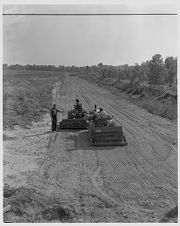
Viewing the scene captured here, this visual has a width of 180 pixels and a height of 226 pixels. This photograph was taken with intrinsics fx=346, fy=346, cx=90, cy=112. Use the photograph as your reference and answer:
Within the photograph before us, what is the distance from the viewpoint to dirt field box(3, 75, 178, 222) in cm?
867

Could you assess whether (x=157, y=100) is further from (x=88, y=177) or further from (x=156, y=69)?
(x=88, y=177)

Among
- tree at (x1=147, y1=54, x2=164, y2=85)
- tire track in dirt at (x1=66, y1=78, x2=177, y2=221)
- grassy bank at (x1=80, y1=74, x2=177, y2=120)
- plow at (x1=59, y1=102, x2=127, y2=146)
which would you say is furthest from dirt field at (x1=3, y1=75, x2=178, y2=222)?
tree at (x1=147, y1=54, x2=164, y2=85)

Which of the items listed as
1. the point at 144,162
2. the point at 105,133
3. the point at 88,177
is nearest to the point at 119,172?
the point at 88,177

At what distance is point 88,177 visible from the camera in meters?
11.2

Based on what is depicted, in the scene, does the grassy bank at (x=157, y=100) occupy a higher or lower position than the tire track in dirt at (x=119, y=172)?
higher

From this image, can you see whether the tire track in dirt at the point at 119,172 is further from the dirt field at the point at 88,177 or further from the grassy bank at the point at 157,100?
the grassy bank at the point at 157,100

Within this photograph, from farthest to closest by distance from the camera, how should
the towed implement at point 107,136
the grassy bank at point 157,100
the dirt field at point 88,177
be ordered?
the grassy bank at point 157,100
the towed implement at point 107,136
the dirt field at point 88,177

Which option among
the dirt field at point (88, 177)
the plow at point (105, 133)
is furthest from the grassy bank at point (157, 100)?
the plow at point (105, 133)

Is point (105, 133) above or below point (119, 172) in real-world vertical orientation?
above

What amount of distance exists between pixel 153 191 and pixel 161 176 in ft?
4.83

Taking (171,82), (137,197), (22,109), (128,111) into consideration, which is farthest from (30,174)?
(171,82)

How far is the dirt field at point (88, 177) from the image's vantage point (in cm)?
A: 867

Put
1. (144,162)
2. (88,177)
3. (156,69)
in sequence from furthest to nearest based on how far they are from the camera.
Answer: (156,69), (144,162), (88,177)

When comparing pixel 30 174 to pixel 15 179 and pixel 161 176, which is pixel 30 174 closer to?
pixel 15 179
